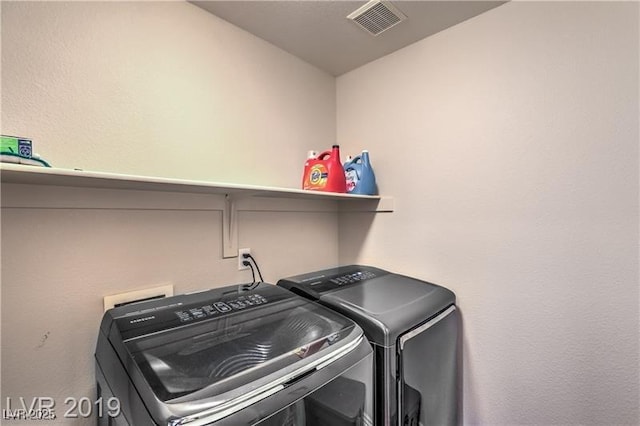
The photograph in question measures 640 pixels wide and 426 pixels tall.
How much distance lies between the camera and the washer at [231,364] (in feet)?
2.30

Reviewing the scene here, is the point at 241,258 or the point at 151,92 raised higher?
the point at 151,92

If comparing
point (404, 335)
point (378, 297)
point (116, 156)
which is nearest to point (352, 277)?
point (378, 297)

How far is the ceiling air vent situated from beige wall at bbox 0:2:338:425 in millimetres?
560

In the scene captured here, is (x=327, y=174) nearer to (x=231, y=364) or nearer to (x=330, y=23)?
(x=330, y=23)

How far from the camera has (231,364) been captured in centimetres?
82

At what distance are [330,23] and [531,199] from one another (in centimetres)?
136

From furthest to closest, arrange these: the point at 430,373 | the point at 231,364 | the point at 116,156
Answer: the point at 430,373, the point at 116,156, the point at 231,364

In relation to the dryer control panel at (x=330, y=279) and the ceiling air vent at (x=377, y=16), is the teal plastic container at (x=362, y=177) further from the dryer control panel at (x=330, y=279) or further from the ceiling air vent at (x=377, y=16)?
the ceiling air vent at (x=377, y=16)

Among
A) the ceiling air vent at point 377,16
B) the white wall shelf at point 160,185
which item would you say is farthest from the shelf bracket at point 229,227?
the ceiling air vent at point 377,16

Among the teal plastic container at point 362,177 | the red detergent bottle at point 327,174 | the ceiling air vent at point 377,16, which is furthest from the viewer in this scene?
the teal plastic container at point 362,177

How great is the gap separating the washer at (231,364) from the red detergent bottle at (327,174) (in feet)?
2.47

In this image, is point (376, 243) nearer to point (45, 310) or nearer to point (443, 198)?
point (443, 198)

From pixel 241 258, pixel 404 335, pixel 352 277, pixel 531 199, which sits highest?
pixel 531 199

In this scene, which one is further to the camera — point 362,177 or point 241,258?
point 362,177
